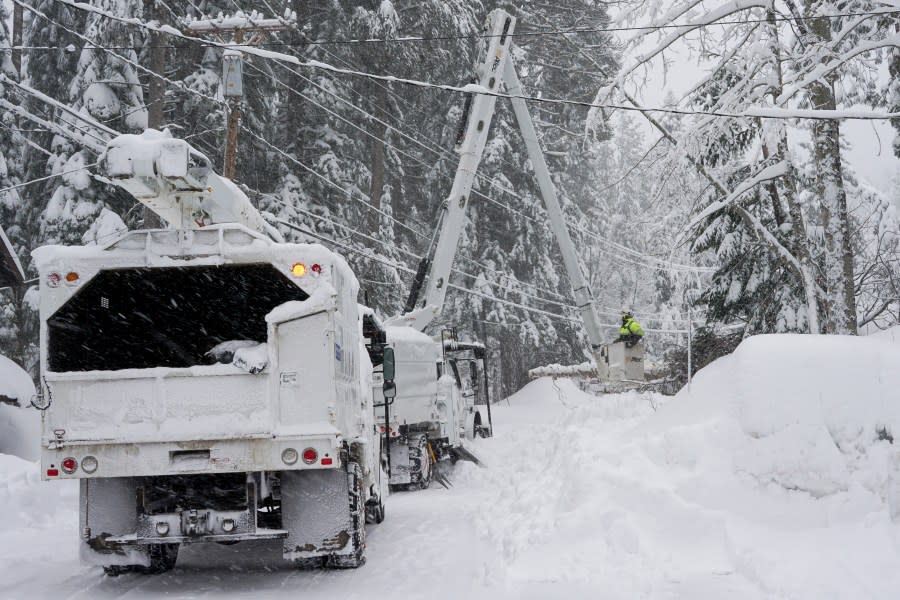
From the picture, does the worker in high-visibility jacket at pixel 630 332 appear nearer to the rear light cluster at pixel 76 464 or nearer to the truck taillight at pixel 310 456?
the truck taillight at pixel 310 456

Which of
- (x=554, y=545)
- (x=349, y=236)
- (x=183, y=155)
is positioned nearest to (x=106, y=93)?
(x=349, y=236)

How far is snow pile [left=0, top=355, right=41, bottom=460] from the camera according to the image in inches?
723

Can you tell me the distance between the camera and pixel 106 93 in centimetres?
2719

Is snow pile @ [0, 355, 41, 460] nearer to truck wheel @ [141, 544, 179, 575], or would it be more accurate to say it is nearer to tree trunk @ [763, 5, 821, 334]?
truck wheel @ [141, 544, 179, 575]

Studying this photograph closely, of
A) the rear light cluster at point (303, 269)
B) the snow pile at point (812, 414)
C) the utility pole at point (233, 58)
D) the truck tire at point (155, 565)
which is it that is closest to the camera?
the snow pile at point (812, 414)

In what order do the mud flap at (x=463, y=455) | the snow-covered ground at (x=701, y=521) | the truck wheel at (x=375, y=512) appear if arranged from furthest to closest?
the mud flap at (x=463, y=455) < the truck wheel at (x=375, y=512) < the snow-covered ground at (x=701, y=521)

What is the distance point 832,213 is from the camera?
1496 cm

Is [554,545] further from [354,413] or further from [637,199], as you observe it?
[637,199]

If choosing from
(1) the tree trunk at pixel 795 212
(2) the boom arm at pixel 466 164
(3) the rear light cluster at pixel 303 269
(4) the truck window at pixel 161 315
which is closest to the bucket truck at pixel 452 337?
(2) the boom arm at pixel 466 164

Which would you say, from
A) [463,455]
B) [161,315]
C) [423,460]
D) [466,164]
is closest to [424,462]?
[423,460]

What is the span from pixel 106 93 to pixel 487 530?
21.0 metres

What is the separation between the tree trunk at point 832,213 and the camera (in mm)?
14820

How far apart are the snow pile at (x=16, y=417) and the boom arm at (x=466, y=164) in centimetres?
806

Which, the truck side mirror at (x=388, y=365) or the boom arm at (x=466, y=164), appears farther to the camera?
the boom arm at (x=466, y=164)
